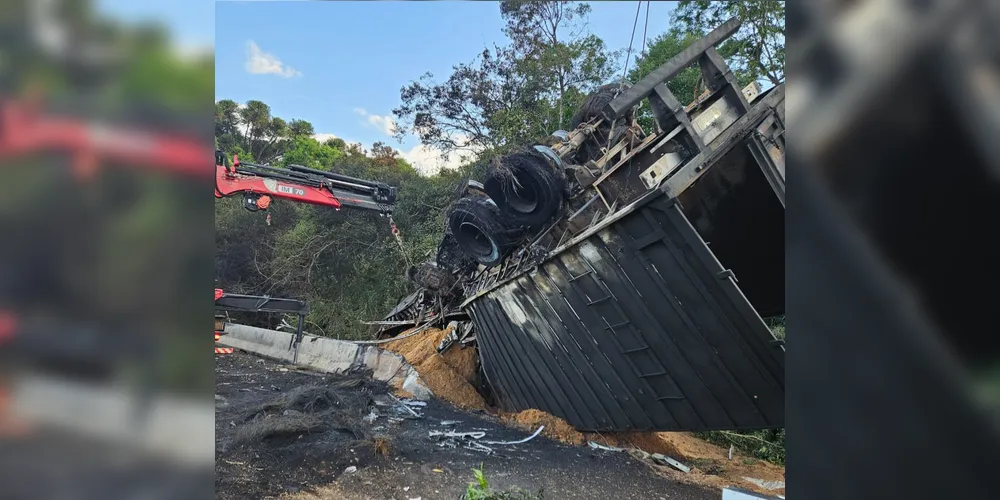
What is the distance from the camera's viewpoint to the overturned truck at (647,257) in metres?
4.08

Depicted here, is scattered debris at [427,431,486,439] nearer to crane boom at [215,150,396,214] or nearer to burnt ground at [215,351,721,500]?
burnt ground at [215,351,721,500]

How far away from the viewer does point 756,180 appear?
5270 millimetres

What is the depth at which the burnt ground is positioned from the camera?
172 inches

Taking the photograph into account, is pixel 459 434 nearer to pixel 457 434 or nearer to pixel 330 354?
pixel 457 434

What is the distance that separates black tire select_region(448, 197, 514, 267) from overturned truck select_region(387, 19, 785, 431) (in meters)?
0.02

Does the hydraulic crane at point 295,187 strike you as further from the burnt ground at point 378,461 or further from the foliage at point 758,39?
the foliage at point 758,39

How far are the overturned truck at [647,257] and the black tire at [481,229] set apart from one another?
2cm

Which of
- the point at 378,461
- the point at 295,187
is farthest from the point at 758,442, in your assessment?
the point at 295,187

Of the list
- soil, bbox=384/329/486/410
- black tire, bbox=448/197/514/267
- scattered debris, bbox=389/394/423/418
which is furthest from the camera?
soil, bbox=384/329/486/410

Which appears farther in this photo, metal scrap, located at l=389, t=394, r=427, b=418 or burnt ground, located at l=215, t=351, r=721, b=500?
metal scrap, located at l=389, t=394, r=427, b=418
